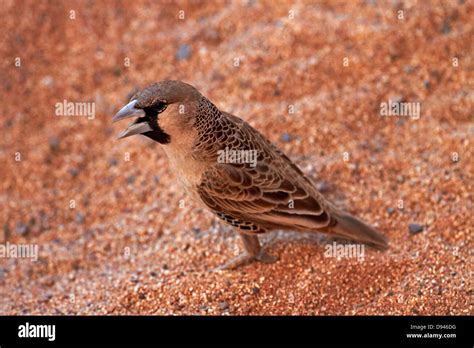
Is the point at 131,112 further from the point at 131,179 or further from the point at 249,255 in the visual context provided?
the point at 131,179

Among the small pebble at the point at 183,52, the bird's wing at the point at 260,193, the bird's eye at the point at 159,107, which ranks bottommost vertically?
the bird's wing at the point at 260,193

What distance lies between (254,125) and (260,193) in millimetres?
1905

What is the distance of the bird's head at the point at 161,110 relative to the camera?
511 cm

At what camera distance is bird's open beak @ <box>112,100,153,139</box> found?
510 cm

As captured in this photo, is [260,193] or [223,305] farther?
[223,305]

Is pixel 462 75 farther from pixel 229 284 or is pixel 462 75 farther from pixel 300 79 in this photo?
pixel 229 284

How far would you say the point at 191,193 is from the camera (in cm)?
560

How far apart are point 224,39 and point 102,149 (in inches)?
79.8

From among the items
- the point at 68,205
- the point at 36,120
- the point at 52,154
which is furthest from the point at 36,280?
the point at 36,120

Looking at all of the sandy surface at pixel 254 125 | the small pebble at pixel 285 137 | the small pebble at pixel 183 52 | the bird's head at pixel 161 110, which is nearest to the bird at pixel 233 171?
the bird's head at pixel 161 110

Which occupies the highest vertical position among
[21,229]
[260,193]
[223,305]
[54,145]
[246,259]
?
[54,145]

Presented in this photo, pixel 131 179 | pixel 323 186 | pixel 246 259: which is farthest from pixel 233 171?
pixel 131 179

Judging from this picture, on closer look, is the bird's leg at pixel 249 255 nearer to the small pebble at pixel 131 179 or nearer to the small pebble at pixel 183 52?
the small pebble at pixel 131 179

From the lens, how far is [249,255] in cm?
601
